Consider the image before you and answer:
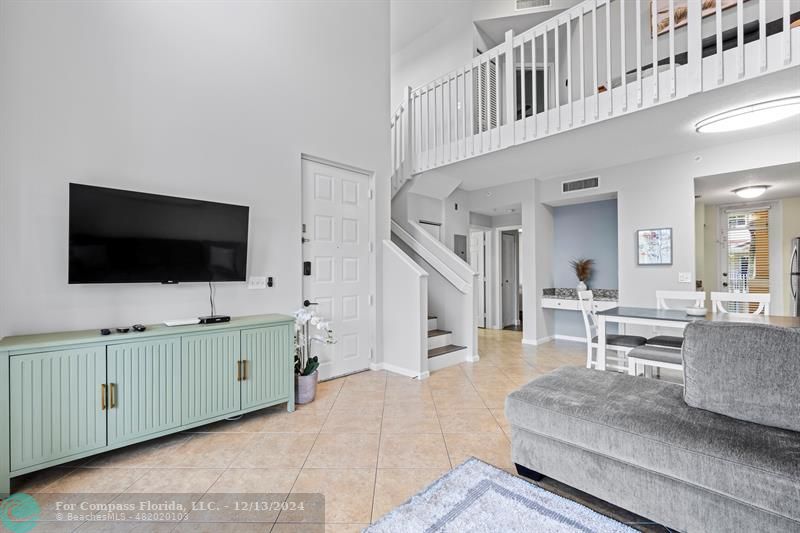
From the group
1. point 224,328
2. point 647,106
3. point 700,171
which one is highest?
point 647,106

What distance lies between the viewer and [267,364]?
2.89m

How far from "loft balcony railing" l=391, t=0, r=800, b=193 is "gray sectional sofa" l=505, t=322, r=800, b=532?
2637 millimetres

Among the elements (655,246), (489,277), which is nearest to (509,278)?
(489,277)

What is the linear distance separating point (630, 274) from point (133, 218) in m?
5.75

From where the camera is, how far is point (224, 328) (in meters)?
2.64

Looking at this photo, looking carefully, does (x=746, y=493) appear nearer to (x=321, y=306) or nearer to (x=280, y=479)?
(x=280, y=479)

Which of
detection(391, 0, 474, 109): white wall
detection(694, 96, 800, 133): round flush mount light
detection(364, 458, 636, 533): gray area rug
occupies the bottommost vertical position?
detection(364, 458, 636, 533): gray area rug

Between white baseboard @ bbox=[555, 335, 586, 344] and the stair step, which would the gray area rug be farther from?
white baseboard @ bbox=[555, 335, 586, 344]

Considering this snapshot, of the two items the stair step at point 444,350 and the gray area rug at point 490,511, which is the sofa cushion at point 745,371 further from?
the stair step at point 444,350

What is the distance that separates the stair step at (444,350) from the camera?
14.2 feet

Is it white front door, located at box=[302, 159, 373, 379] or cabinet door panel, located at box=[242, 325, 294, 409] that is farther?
white front door, located at box=[302, 159, 373, 379]

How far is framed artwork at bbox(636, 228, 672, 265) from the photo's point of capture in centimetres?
455

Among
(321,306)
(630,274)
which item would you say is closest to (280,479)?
(321,306)

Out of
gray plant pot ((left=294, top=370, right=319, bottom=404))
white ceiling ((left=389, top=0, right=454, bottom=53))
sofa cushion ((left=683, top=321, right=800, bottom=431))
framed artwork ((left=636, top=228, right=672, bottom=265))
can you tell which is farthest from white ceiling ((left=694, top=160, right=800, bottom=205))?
gray plant pot ((left=294, top=370, right=319, bottom=404))
